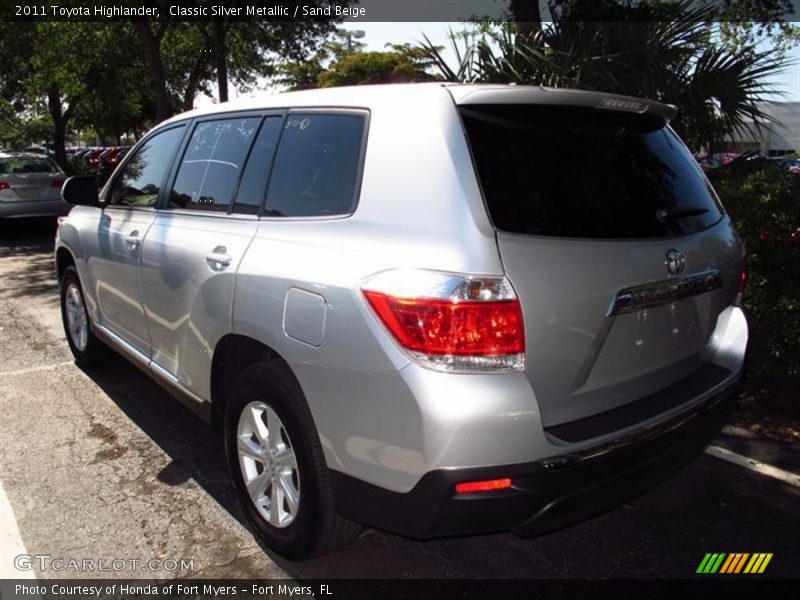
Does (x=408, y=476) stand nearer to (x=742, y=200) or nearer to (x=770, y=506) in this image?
(x=770, y=506)

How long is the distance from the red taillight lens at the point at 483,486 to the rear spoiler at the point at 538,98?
4.11 ft

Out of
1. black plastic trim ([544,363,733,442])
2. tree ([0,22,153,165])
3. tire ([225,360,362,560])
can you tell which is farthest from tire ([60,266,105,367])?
tree ([0,22,153,165])

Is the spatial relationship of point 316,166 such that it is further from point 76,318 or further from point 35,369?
point 35,369

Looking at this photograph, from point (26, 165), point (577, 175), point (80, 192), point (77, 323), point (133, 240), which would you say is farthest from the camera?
point (26, 165)

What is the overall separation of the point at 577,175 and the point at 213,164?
1855 millimetres

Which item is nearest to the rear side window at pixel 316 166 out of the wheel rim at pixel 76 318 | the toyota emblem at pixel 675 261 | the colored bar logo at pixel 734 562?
the toyota emblem at pixel 675 261

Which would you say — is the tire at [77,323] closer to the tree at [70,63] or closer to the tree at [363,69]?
the tree at [70,63]

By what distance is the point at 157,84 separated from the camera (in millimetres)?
14367

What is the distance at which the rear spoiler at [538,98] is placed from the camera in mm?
2260

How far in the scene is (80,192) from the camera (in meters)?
4.41

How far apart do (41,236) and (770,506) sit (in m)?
13.7

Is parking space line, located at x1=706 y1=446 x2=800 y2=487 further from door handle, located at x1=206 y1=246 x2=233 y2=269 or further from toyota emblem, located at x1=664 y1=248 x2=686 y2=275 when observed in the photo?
door handle, located at x1=206 y1=246 x2=233 y2=269

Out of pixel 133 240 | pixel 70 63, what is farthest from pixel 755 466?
pixel 70 63

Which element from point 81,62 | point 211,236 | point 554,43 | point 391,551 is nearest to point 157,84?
point 81,62
